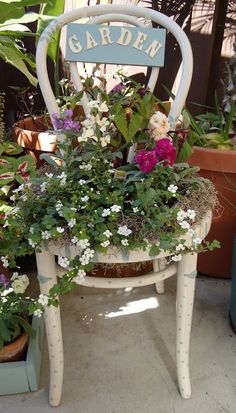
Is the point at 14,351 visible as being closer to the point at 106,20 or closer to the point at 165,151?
the point at 165,151

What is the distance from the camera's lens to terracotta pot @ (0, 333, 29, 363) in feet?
3.41

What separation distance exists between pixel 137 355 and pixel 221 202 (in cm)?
63

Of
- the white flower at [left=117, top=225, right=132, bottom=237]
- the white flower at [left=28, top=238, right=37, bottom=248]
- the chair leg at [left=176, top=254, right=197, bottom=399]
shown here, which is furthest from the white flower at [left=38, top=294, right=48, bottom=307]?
the chair leg at [left=176, top=254, right=197, bottom=399]

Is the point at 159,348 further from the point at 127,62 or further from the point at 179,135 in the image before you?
the point at 127,62

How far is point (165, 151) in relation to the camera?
2.69 feet

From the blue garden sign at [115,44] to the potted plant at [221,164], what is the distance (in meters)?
0.48

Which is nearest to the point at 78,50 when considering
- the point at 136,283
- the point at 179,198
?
the point at 179,198

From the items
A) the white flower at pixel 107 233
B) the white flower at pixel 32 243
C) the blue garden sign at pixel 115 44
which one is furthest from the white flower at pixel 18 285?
the blue garden sign at pixel 115 44

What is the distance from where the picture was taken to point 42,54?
0.88m

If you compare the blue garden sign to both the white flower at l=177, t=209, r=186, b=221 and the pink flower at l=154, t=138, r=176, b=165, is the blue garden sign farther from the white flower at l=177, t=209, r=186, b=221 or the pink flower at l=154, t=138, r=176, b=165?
the white flower at l=177, t=209, r=186, b=221

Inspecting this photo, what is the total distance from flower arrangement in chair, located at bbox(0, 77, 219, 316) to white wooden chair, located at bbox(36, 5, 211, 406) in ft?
0.10

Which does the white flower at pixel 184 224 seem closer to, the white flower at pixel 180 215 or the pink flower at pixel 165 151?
the white flower at pixel 180 215

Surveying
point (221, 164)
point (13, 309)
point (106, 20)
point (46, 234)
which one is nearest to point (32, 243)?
point (46, 234)

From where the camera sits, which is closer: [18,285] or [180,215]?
[180,215]
